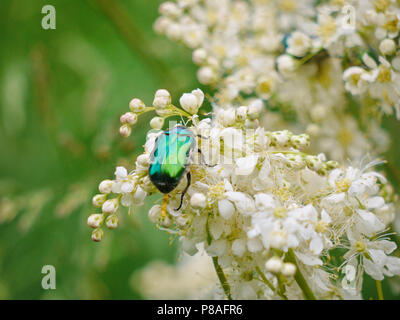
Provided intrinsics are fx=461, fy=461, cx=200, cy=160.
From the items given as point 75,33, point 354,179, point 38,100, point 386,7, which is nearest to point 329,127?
point 386,7

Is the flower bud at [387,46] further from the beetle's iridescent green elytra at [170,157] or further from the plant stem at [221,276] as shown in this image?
the plant stem at [221,276]

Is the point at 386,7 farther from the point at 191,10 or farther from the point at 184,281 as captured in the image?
the point at 184,281

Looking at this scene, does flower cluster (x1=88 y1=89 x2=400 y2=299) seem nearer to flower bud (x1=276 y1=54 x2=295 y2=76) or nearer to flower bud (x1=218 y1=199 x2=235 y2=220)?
flower bud (x1=218 y1=199 x2=235 y2=220)

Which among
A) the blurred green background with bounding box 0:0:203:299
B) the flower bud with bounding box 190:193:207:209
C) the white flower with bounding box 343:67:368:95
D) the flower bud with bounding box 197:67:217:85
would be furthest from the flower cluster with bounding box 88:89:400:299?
the blurred green background with bounding box 0:0:203:299

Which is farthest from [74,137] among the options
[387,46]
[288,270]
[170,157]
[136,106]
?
[288,270]

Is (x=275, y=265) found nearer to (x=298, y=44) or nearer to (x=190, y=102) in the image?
(x=190, y=102)

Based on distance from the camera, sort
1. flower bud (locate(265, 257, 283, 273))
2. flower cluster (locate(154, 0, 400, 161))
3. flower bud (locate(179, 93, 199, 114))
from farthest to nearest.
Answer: flower cluster (locate(154, 0, 400, 161)) < flower bud (locate(179, 93, 199, 114)) < flower bud (locate(265, 257, 283, 273))

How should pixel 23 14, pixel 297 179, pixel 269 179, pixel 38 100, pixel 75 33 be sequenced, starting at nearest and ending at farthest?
pixel 269 179 → pixel 297 179 → pixel 38 100 → pixel 23 14 → pixel 75 33
